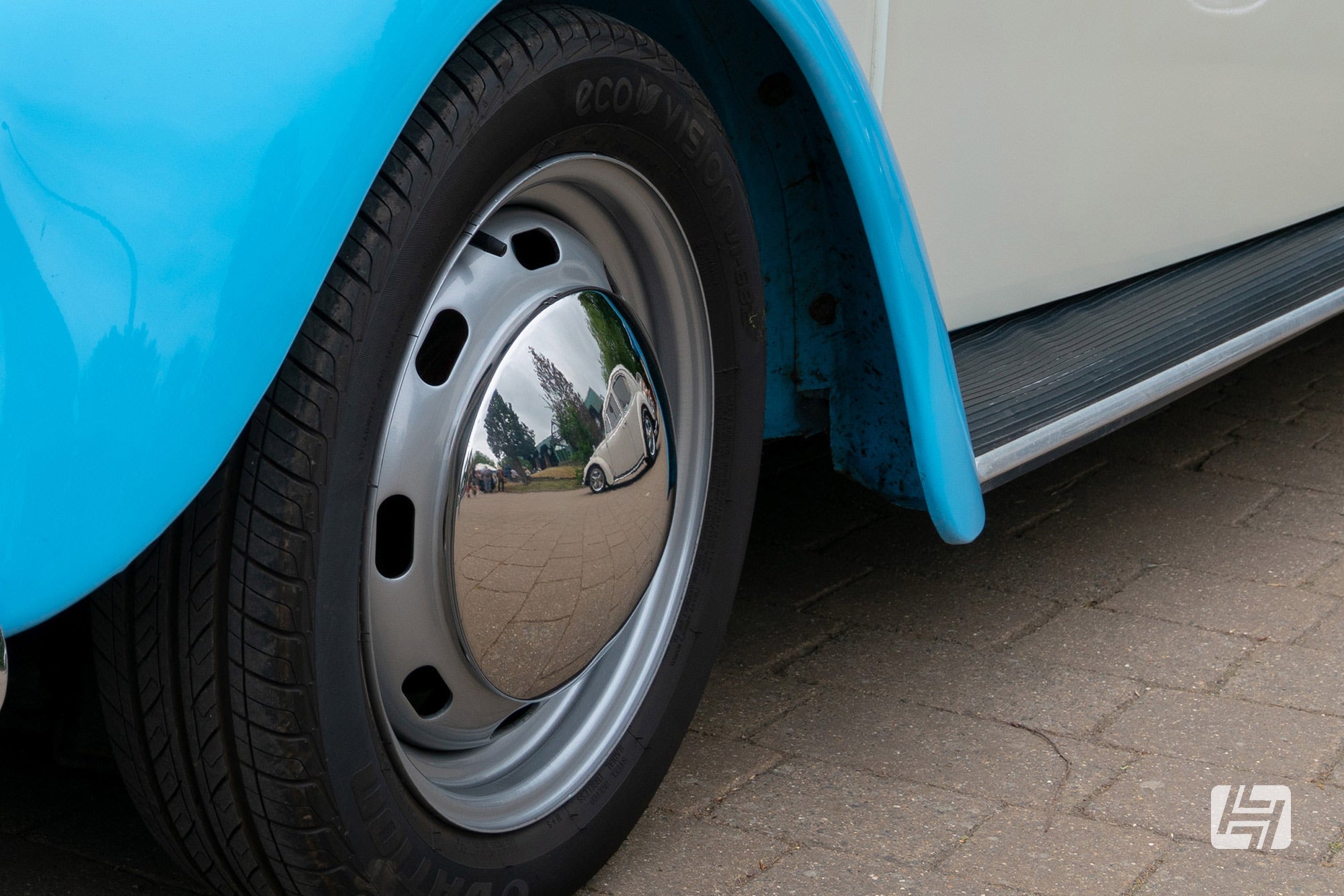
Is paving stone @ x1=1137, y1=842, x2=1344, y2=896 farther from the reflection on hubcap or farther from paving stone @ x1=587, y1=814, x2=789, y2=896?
the reflection on hubcap

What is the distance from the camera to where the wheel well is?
1502mm

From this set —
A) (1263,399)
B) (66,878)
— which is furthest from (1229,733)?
(1263,399)

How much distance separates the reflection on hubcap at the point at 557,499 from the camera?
4.20ft

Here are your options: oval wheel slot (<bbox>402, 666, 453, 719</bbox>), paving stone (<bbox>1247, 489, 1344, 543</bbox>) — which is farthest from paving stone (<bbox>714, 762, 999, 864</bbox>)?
paving stone (<bbox>1247, 489, 1344, 543</bbox>)

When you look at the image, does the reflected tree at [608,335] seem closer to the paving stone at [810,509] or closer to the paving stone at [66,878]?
the paving stone at [66,878]

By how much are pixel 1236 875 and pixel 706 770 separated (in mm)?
670

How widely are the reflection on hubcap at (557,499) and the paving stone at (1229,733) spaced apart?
2.90 ft

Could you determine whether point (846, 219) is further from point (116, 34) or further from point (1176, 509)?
point (1176, 509)

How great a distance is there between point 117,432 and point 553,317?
0.52m

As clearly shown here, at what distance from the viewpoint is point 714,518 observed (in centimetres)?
164

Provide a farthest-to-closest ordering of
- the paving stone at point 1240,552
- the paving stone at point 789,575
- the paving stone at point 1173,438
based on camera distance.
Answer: the paving stone at point 1173,438 < the paving stone at point 1240,552 < the paving stone at point 789,575

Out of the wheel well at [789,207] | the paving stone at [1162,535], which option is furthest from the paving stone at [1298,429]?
the wheel well at [789,207]

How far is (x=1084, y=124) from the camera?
→ 2.07 m

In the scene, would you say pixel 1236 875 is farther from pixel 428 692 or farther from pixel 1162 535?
pixel 1162 535
